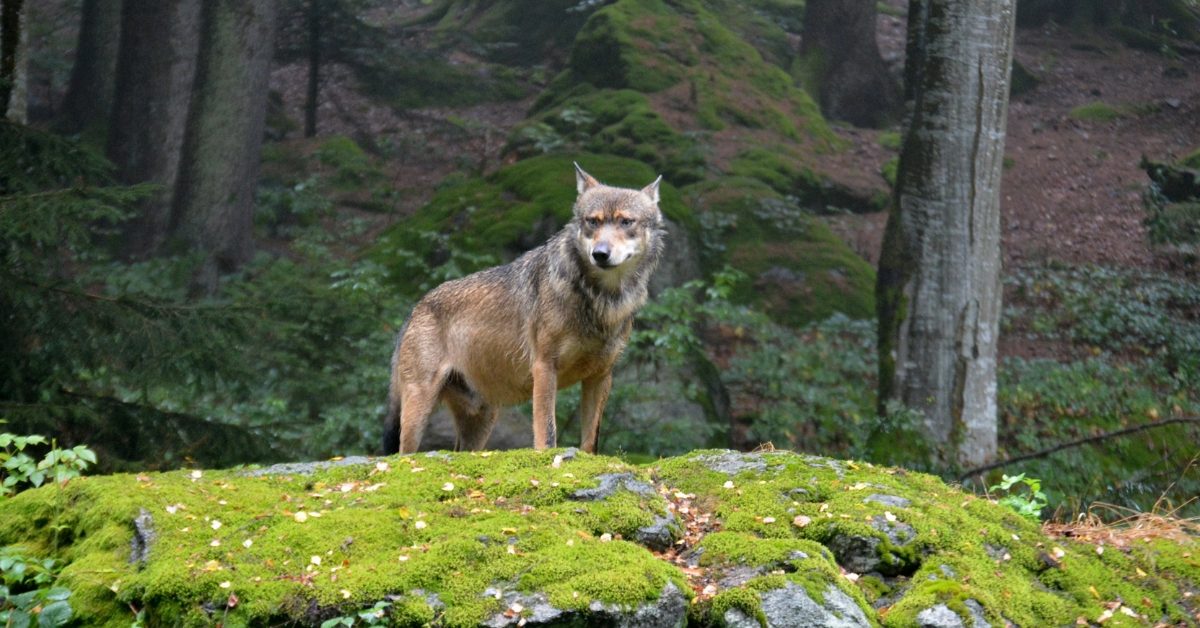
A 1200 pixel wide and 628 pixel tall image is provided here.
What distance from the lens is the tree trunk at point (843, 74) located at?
20.6 meters

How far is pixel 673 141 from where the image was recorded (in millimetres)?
16109

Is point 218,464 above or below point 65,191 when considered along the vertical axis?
below

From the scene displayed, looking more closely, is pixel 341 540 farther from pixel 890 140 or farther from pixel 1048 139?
pixel 1048 139

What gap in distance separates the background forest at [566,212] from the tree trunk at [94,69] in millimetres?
51

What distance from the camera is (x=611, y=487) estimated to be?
4809 millimetres

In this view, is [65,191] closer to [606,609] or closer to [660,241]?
[660,241]

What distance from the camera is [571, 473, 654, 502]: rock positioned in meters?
4.71

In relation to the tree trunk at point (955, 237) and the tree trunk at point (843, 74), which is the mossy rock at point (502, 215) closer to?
the tree trunk at point (955, 237)

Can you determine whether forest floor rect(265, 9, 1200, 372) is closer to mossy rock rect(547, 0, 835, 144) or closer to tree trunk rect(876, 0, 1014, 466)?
mossy rock rect(547, 0, 835, 144)

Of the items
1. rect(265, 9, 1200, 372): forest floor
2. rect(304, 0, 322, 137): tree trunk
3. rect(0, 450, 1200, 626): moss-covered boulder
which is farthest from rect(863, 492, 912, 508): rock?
rect(304, 0, 322, 137): tree trunk

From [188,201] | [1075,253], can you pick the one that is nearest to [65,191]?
[188,201]

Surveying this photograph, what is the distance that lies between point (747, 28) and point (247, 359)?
52.6 ft

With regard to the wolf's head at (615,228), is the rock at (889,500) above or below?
below

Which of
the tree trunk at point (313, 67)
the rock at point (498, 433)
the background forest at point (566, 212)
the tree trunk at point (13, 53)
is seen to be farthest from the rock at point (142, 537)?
the tree trunk at point (313, 67)
